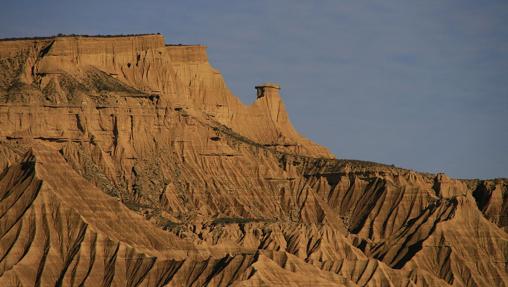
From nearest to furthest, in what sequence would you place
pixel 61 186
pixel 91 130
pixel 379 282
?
pixel 61 186, pixel 379 282, pixel 91 130

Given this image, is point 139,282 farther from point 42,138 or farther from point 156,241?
point 42,138

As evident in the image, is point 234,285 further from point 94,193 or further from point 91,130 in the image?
point 91,130

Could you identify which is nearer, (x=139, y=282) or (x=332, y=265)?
(x=139, y=282)

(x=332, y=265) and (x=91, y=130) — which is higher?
(x=91, y=130)

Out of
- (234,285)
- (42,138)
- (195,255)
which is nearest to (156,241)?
(195,255)

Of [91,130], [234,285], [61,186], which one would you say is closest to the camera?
[234,285]

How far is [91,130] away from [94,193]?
30.7 meters

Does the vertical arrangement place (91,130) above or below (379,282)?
above

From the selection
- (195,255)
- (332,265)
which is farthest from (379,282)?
(195,255)

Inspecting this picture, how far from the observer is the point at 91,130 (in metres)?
199

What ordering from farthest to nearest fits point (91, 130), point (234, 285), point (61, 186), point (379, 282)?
point (91, 130) < point (379, 282) < point (61, 186) < point (234, 285)

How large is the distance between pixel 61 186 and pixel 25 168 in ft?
11.9

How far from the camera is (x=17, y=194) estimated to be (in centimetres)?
16438

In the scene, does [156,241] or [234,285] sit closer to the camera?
[234,285]
